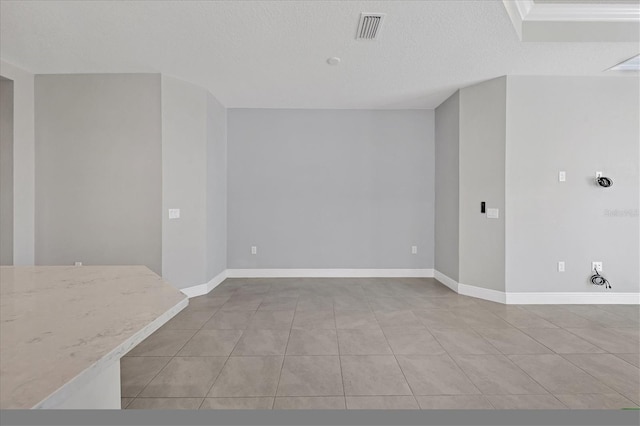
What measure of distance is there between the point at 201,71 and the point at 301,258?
10.2 ft

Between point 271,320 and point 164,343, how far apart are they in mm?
1033

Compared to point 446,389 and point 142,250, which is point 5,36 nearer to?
point 142,250

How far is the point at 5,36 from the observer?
2.99 metres

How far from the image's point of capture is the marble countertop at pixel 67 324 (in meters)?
0.57

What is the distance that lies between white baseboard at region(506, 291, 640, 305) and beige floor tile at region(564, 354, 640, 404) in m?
1.33

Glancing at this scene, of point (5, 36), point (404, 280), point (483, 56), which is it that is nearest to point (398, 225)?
point (404, 280)

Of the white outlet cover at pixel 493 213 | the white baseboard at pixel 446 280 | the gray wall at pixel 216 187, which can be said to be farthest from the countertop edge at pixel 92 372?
the white baseboard at pixel 446 280

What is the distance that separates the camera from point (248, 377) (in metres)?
2.23

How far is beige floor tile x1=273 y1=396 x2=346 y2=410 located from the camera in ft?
6.26

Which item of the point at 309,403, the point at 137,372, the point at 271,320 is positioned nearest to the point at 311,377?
the point at 309,403

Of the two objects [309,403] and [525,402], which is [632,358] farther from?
[309,403]

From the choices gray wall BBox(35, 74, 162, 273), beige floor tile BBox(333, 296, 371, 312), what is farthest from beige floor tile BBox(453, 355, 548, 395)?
gray wall BBox(35, 74, 162, 273)

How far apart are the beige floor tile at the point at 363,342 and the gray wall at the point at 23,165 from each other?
391 centimetres

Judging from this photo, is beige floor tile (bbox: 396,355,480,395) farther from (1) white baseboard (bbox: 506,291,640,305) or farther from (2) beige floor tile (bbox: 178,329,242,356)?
(1) white baseboard (bbox: 506,291,640,305)
